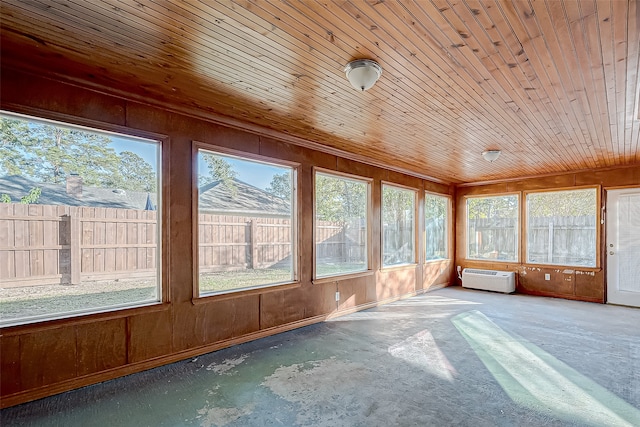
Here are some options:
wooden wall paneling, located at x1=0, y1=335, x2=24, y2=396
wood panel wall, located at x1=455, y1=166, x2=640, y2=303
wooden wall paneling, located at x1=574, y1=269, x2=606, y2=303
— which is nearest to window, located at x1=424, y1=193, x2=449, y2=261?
wood panel wall, located at x1=455, y1=166, x2=640, y2=303

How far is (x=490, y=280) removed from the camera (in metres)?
6.79

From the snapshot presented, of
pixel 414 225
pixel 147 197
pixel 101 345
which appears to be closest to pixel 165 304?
pixel 101 345

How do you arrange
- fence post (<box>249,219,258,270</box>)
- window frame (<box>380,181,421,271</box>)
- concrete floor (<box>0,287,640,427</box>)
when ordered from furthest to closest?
window frame (<box>380,181,421,271</box>) → fence post (<box>249,219,258,270</box>) → concrete floor (<box>0,287,640,427</box>)

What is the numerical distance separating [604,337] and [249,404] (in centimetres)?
409

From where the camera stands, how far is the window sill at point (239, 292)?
3.38 meters

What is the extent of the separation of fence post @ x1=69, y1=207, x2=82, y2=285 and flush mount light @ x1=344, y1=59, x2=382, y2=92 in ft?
8.18

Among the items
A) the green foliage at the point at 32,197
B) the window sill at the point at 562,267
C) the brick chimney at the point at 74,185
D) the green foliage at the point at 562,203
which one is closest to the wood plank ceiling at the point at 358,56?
the brick chimney at the point at 74,185

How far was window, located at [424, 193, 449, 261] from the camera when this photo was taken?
6953 mm

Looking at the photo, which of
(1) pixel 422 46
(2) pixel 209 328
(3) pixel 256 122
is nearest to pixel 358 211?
(3) pixel 256 122

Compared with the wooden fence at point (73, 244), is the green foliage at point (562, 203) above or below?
above

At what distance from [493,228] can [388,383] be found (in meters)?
5.56

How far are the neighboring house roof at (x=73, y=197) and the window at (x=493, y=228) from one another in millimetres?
6655

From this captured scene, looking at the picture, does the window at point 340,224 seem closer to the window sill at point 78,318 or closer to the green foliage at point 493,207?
the window sill at point 78,318

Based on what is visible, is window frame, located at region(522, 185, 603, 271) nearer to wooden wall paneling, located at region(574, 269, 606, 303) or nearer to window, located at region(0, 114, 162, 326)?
wooden wall paneling, located at region(574, 269, 606, 303)
